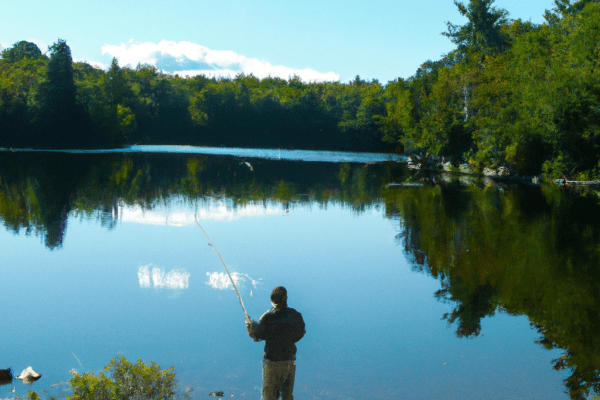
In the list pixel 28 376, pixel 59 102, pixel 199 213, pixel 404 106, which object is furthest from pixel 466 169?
pixel 28 376

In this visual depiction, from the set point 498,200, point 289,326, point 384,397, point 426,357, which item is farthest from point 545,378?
point 498,200

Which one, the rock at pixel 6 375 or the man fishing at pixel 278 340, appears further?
the rock at pixel 6 375

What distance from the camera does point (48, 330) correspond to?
11438mm

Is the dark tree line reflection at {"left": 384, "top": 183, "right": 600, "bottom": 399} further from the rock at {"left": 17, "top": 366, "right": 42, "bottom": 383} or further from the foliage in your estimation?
the rock at {"left": 17, "top": 366, "right": 42, "bottom": 383}

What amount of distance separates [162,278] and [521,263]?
37.1ft

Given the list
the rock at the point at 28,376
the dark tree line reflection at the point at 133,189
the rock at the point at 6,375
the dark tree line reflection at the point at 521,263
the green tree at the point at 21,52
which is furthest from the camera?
the green tree at the point at 21,52

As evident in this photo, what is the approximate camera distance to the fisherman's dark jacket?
721 cm

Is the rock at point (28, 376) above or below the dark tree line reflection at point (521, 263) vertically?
below

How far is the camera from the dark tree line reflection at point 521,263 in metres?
12.0

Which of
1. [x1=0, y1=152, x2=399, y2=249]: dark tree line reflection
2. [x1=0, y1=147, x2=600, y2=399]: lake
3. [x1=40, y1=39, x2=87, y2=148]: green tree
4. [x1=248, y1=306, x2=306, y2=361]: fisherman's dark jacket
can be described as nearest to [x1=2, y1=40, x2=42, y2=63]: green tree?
[x1=40, y1=39, x2=87, y2=148]: green tree

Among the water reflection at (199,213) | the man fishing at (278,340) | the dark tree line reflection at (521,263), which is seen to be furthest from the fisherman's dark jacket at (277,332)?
the water reflection at (199,213)

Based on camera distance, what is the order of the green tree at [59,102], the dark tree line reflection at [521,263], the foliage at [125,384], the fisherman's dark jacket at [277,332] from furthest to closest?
the green tree at [59,102] < the dark tree line reflection at [521,263] < the fisherman's dark jacket at [277,332] < the foliage at [125,384]

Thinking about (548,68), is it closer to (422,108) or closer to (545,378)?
(422,108)

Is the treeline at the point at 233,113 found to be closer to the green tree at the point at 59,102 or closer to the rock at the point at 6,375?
the green tree at the point at 59,102
